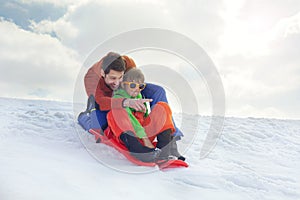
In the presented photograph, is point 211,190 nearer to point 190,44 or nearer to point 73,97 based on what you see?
point 190,44

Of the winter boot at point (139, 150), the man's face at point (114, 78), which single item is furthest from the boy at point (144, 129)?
the man's face at point (114, 78)

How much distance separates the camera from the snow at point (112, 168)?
1.76 m

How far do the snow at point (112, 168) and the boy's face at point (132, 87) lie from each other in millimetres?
513

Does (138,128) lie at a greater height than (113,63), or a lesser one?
lesser

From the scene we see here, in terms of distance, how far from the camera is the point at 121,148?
2.44 m

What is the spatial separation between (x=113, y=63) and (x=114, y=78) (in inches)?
5.0

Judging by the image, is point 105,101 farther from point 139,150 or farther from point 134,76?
point 139,150

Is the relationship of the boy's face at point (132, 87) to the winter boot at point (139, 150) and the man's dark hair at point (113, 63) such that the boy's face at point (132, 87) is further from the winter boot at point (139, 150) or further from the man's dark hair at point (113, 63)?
the winter boot at point (139, 150)

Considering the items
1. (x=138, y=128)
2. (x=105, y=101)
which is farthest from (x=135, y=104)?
(x=105, y=101)

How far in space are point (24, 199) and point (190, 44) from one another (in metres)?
1.75

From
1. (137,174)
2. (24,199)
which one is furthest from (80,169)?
(24,199)

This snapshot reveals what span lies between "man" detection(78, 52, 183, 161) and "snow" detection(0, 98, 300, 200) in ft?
0.82

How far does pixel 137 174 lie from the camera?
Answer: 2.12 meters

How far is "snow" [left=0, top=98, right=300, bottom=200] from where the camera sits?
1.76 metres
